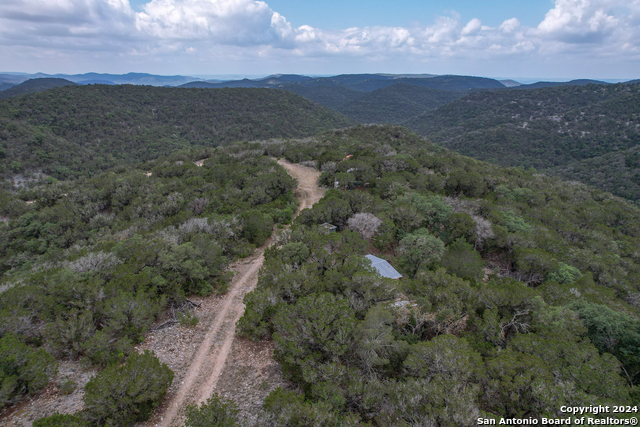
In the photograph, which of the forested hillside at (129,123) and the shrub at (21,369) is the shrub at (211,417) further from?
the forested hillside at (129,123)

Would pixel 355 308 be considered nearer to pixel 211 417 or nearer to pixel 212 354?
pixel 212 354

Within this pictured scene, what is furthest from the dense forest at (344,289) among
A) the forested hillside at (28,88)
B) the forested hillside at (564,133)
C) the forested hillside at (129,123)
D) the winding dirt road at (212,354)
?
the forested hillside at (28,88)

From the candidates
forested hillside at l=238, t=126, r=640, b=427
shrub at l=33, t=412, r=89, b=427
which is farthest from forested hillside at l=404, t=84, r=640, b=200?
shrub at l=33, t=412, r=89, b=427

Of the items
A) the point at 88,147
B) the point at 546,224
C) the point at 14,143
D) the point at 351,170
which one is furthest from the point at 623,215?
the point at 88,147

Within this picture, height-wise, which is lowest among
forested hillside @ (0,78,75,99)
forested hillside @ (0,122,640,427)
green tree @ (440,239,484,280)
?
green tree @ (440,239,484,280)

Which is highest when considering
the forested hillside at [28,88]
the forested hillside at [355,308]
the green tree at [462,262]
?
the forested hillside at [28,88]

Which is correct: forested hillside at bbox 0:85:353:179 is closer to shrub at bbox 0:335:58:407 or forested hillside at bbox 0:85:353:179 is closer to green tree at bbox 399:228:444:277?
shrub at bbox 0:335:58:407

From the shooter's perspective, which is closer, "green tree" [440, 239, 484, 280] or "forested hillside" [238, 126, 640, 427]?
"forested hillside" [238, 126, 640, 427]
